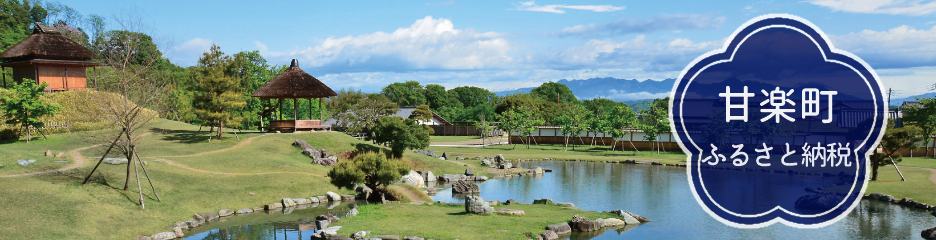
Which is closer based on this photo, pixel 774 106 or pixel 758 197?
pixel 774 106

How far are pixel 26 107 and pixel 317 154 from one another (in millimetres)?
17717

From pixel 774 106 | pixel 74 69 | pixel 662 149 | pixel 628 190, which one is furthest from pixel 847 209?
pixel 74 69

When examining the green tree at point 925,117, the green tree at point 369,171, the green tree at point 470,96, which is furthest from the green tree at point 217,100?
the green tree at point 470,96

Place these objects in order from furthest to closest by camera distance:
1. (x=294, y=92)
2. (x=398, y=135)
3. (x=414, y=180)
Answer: (x=294, y=92)
(x=398, y=135)
(x=414, y=180)

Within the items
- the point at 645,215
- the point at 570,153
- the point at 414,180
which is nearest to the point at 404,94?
the point at 570,153

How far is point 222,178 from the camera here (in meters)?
33.8

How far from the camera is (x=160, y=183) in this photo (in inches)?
1198

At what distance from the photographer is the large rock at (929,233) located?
80.1 feet

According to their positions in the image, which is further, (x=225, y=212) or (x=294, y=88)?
(x=294, y=88)

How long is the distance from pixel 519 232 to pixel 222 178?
18.6m

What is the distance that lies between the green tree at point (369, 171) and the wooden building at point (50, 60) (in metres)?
29.0

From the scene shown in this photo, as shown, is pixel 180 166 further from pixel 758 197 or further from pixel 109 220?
pixel 758 197

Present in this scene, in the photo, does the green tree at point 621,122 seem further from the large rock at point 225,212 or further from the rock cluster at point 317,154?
the large rock at point 225,212

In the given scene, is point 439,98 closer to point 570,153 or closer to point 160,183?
point 570,153
